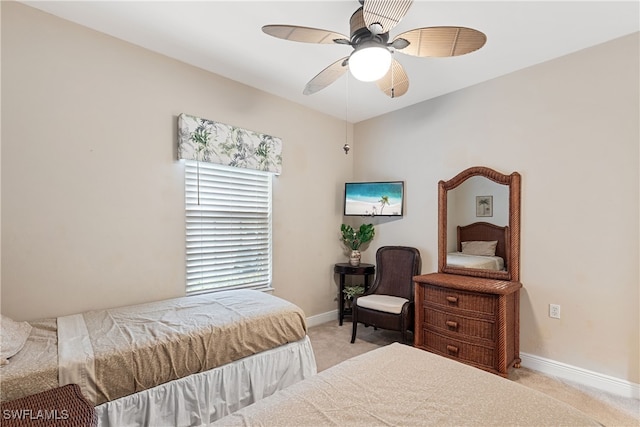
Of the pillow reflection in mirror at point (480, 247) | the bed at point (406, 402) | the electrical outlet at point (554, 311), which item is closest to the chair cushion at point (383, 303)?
the pillow reflection in mirror at point (480, 247)

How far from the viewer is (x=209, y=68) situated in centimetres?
287

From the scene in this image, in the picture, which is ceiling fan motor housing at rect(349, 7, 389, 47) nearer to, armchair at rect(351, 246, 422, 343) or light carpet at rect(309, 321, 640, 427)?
armchair at rect(351, 246, 422, 343)

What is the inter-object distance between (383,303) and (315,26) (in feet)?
8.35

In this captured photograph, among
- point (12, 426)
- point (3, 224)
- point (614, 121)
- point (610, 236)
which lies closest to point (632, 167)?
point (614, 121)

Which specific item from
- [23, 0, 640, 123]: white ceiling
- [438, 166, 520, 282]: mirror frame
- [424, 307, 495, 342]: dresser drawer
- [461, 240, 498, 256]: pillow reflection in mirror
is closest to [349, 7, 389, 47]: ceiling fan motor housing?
[23, 0, 640, 123]: white ceiling

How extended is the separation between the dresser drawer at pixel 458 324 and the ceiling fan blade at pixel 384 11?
232cm

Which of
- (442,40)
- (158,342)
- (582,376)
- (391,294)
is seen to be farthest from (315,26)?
(582,376)

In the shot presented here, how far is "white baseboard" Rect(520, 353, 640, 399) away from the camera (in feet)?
7.54

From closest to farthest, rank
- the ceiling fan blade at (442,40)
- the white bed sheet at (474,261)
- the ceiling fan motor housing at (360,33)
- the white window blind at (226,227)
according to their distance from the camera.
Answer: the ceiling fan blade at (442,40), the ceiling fan motor housing at (360,33), the white window blind at (226,227), the white bed sheet at (474,261)

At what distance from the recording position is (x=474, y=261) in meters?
3.10

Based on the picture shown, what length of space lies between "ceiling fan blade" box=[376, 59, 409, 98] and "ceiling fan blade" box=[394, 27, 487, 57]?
197 millimetres

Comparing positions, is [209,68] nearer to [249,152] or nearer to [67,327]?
[249,152]

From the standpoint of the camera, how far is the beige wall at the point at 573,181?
233cm

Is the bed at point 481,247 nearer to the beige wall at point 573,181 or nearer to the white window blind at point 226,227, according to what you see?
the beige wall at point 573,181
